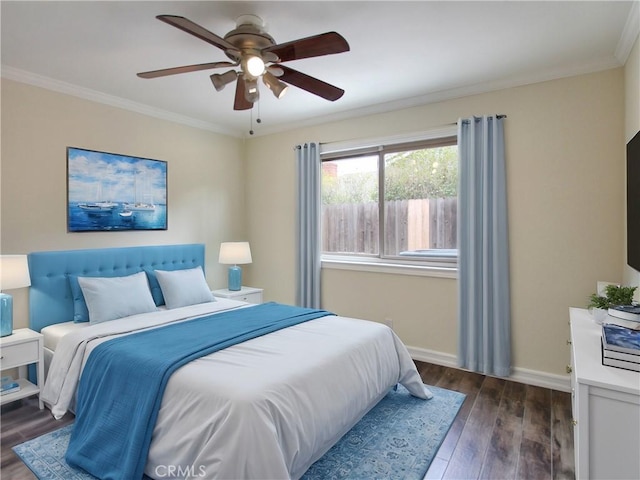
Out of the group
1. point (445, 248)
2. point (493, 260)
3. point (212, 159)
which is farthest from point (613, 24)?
point (212, 159)

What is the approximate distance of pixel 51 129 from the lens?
10.8ft

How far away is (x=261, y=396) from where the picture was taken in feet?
5.82

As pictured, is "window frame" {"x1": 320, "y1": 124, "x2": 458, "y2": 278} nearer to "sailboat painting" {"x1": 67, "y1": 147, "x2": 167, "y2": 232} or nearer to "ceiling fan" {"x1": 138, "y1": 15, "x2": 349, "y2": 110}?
"ceiling fan" {"x1": 138, "y1": 15, "x2": 349, "y2": 110}

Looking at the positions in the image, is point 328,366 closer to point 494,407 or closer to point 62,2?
point 494,407

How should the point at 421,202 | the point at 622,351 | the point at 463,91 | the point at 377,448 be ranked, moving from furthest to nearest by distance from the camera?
the point at 421,202
the point at 463,91
the point at 377,448
the point at 622,351

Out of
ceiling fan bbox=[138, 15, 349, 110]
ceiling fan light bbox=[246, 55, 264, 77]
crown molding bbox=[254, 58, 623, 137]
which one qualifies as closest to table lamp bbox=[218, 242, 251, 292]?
crown molding bbox=[254, 58, 623, 137]

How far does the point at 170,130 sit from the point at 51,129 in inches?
47.6

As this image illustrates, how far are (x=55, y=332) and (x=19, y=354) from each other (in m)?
0.28

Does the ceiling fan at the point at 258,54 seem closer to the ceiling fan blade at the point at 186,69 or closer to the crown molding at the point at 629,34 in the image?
the ceiling fan blade at the point at 186,69

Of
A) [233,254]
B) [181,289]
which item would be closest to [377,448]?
[181,289]

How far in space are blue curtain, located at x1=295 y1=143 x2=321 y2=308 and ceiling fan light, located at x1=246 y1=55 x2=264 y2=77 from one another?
232cm

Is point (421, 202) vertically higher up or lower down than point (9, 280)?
higher up

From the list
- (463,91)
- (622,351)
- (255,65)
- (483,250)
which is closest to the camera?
(622,351)

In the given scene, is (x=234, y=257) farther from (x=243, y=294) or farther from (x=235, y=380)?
(x=235, y=380)
